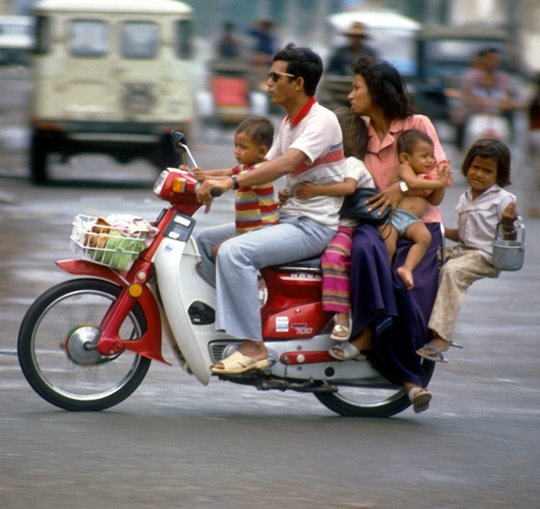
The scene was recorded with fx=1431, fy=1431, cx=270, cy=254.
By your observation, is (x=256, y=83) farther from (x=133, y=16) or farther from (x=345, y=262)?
(x=345, y=262)

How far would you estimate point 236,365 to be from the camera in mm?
6672

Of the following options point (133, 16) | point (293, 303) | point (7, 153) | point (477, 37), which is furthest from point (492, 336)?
point (477, 37)

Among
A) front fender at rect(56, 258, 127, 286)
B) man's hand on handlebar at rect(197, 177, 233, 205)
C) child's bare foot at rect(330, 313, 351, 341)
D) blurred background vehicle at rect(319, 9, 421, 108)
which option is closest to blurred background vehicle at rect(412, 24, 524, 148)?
blurred background vehicle at rect(319, 9, 421, 108)

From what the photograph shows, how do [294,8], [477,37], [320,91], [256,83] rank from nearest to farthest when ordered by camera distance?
1. [320,91]
2. [256,83]
3. [477,37]
4. [294,8]

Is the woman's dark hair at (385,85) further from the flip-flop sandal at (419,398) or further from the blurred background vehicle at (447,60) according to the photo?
the blurred background vehicle at (447,60)

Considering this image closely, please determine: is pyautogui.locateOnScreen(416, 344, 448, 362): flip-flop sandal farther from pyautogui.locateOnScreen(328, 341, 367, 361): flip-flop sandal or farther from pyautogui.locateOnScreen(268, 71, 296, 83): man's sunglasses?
pyautogui.locateOnScreen(268, 71, 296, 83): man's sunglasses

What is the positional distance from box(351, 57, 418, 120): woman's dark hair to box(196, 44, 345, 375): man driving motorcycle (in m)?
0.23

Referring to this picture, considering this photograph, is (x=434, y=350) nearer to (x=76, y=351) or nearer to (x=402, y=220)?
(x=402, y=220)

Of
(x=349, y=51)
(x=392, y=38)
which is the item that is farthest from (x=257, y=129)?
(x=392, y=38)

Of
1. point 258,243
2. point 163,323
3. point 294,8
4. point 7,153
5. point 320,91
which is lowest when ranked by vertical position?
point 294,8

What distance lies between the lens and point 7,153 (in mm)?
22578

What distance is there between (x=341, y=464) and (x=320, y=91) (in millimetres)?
14165

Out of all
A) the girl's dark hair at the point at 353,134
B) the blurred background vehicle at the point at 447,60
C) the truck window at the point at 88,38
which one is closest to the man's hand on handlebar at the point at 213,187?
the girl's dark hair at the point at 353,134

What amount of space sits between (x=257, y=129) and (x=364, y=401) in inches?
59.6
